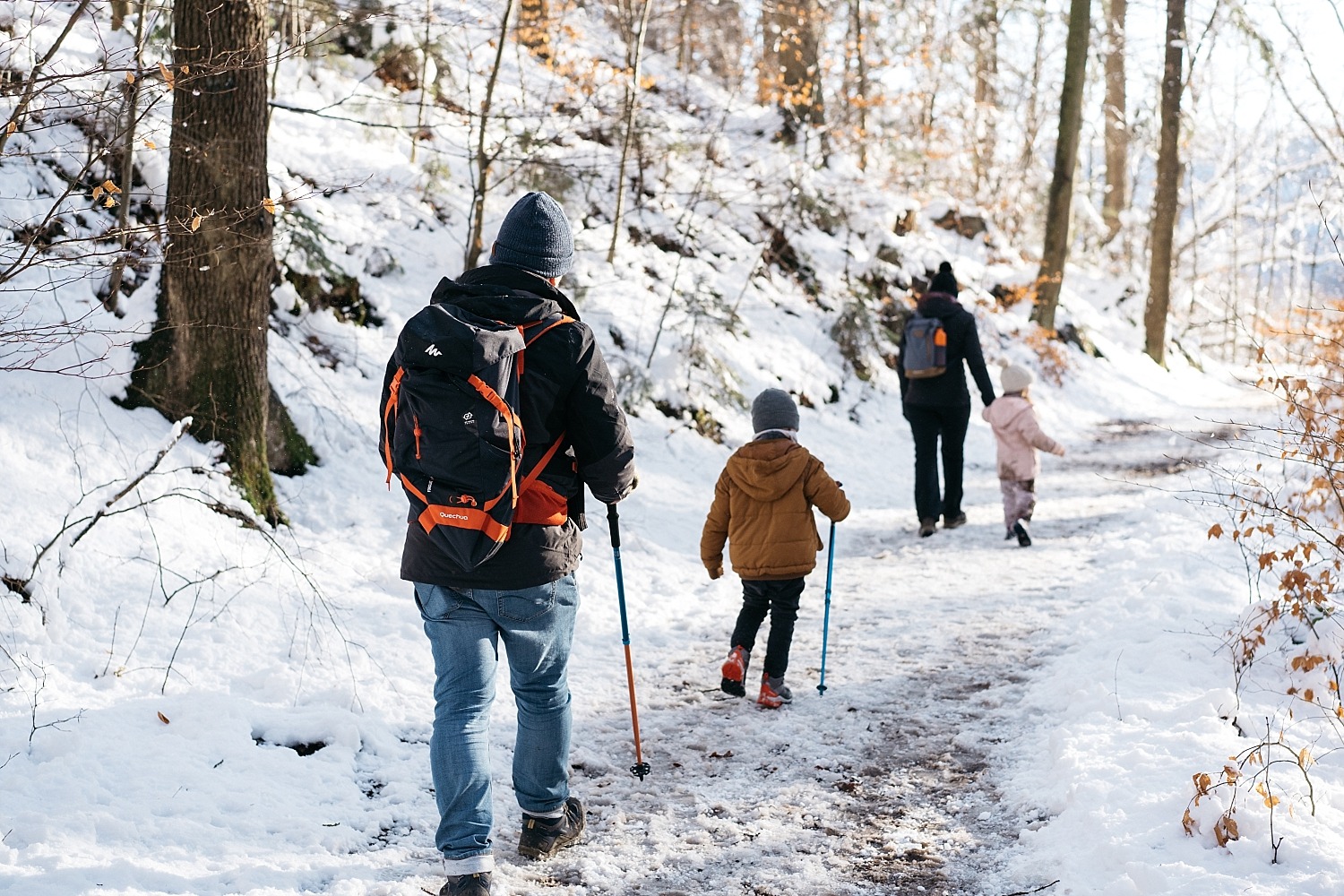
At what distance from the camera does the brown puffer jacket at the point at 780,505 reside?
540cm

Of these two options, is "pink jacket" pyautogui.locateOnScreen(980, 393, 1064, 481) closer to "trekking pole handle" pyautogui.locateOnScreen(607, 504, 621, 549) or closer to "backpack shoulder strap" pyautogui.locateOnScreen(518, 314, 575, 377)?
"trekking pole handle" pyautogui.locateOnScreen(607, 504, 621, 549)

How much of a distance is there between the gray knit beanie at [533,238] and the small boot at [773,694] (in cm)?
283

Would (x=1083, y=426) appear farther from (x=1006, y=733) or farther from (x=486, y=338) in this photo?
(x=486, y=338)

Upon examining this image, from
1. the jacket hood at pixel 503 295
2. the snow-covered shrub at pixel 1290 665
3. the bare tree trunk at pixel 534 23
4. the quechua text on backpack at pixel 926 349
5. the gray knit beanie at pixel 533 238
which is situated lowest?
the snow-covered shrub at pixel 1290 665

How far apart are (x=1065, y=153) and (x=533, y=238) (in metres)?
17.4

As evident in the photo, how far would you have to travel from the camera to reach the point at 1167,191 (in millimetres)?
22953

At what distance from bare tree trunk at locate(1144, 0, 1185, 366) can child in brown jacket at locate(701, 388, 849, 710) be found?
20560 mm

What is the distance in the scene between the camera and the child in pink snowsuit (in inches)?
347

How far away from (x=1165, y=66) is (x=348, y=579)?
867 inches

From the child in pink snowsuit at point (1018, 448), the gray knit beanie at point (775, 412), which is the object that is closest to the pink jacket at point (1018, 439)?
the child in pink snowsuit at point (1018, 448)

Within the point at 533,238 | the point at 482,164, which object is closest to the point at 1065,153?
the point at 482,164

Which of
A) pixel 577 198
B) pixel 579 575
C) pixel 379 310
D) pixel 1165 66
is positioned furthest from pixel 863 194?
pixel 579 575

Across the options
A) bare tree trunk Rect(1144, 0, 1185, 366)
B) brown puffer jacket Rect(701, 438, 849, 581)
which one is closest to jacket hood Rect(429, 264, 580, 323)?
brown puffer jacket Rect(701, 438, 849, 581)

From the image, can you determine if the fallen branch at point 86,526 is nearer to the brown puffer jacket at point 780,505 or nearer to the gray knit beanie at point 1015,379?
the brown puffer jacket at point 780,505
